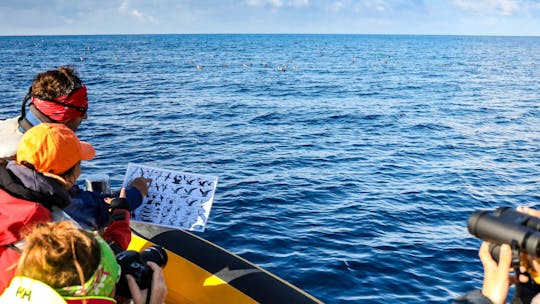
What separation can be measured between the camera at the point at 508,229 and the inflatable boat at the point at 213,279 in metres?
2.20

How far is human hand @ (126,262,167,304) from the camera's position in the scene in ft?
9.79

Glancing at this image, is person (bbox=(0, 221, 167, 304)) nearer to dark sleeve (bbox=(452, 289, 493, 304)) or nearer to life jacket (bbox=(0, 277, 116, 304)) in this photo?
life jacket (bbox=(0, 277, 116, 304))

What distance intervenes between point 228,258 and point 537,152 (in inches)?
563

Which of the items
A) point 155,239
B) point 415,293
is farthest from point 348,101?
point 155,239

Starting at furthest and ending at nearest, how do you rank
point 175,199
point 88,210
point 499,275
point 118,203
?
point 175,199 → point 118,203 → point 88,210 → point 499,275

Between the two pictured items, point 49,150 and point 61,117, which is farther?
point 61,117

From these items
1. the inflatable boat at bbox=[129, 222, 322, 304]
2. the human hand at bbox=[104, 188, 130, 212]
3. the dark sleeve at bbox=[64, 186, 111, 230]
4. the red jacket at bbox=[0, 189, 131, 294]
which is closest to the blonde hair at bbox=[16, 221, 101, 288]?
the red jacket at bbox=[0, 189, 131, 294]

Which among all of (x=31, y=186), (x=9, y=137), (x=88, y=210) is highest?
(x=9, y=137)

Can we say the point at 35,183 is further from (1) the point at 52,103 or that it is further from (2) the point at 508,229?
(2) the point at 508,229

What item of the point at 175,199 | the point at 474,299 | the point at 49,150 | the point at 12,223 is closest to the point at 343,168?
the point at 175,199

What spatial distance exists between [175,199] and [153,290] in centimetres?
156

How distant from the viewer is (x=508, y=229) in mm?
2619

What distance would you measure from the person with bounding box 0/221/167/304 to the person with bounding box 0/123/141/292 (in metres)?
0.52

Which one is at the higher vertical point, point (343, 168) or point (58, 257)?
point (58, 257)
